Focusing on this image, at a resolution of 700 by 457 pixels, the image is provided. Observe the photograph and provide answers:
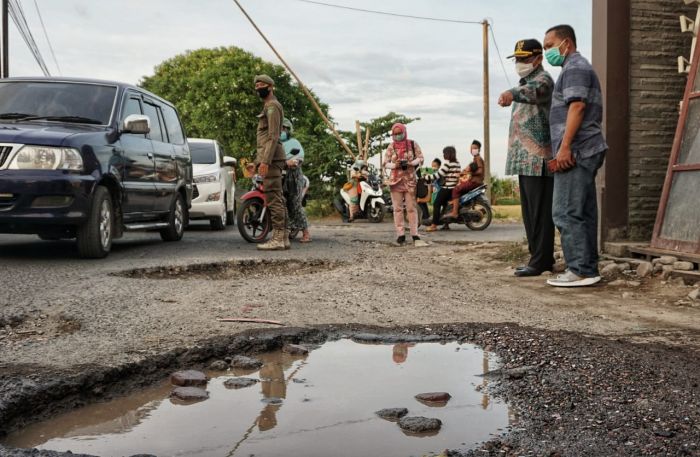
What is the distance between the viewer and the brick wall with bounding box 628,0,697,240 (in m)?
7.62

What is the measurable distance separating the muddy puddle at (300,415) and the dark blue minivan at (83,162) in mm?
4625

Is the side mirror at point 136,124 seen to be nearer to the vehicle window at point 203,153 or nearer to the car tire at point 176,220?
the car tire at point 176,220

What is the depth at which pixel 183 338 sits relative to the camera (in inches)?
169

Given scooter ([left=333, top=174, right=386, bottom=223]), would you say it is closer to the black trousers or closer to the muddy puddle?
the black trousers

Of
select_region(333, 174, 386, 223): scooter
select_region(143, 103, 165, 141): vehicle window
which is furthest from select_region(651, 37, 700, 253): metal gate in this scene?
select_region(333, 174, 386, 223): scooter

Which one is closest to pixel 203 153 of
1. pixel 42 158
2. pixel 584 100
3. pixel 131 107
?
pixel 131 107

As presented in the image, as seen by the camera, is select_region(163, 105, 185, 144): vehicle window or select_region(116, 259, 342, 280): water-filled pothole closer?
select_region(116, 259, 342, 280): water-filled pothole

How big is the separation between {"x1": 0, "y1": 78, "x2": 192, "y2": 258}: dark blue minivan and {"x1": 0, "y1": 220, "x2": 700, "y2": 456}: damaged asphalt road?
17.5 inches

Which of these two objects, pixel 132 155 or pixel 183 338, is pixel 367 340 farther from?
pixel 132 155

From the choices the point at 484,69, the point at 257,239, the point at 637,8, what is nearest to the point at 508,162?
the point at 637,8

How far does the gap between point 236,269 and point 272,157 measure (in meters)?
2.15

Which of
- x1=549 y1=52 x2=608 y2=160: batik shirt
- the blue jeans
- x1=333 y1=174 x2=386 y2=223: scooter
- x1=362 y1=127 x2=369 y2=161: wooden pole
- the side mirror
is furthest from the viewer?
x1=362 y1=127 x2=369 y2=161: wooden pole

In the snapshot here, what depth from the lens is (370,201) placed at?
18125 mm

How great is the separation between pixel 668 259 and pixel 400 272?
7.84 feet
